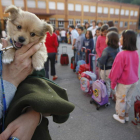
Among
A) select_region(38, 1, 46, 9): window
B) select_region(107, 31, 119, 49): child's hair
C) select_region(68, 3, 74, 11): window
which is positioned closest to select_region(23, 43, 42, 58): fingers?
select_region(107, 31, 119, 49): child's hair

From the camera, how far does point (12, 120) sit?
79 cm

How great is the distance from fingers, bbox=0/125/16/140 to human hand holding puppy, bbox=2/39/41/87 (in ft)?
1.03

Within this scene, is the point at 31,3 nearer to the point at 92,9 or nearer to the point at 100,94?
the point at 92,9

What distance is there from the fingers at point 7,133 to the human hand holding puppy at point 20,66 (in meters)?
0.31

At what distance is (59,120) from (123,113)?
2253 millimetres

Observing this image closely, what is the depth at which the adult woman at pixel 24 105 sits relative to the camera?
0.75 m

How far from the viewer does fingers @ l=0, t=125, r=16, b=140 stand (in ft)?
2.35

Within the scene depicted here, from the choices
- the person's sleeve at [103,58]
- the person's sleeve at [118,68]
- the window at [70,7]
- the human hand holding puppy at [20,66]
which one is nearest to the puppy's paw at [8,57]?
the human hand holding puppy at [20,66]

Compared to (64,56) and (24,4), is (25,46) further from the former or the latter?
(24,4)

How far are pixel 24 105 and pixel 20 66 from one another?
40 centimetres

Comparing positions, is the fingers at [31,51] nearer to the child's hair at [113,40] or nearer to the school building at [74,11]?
the child's hair at [113,40]

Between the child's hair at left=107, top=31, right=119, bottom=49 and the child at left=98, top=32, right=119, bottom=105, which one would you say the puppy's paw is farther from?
the child's hair at left=107, top=31, right=119, bottom=49

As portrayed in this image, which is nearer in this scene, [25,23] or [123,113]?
[25,23]

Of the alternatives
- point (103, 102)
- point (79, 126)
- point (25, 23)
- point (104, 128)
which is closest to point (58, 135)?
point (79, 126)
